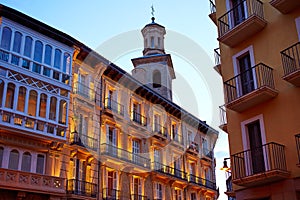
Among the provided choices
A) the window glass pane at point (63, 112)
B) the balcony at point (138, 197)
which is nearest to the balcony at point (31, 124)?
the window glass pane at point (63, 112)

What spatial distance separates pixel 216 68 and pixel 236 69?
77.6 inches

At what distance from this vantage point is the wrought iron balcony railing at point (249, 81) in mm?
13961

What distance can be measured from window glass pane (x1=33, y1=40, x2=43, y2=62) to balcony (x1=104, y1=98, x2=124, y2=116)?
6.08m

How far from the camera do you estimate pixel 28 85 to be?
20.3m

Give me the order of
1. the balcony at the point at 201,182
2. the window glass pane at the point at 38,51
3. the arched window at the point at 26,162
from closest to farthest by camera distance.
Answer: the arched window at the point at 26,162 < the window glass pane at the point at 38,51 < the balcony at the point at 201,182

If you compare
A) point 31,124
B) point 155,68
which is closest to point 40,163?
point 31,124

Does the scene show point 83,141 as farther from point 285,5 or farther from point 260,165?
point 285,5

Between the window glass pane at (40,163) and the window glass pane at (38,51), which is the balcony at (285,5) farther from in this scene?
the window glass pane at (40,163)

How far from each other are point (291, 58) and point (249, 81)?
2150 millimetres

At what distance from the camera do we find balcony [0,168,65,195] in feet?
60.7

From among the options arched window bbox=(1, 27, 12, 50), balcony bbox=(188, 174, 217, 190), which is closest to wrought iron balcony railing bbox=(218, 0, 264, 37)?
arched window bbox=(1, 27, 12, 50)

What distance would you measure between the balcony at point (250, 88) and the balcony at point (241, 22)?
1542mm

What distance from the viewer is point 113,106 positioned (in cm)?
2695

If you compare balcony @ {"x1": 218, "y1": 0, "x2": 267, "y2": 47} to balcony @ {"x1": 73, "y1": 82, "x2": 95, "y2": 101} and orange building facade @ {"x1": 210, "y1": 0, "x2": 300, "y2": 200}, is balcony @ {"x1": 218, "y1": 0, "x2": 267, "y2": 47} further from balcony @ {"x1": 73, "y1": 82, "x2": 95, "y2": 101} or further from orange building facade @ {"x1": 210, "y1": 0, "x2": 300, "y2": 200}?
balcony @ {"x1": 73, "y1": 82, "x2": 95, "y2": 101}
